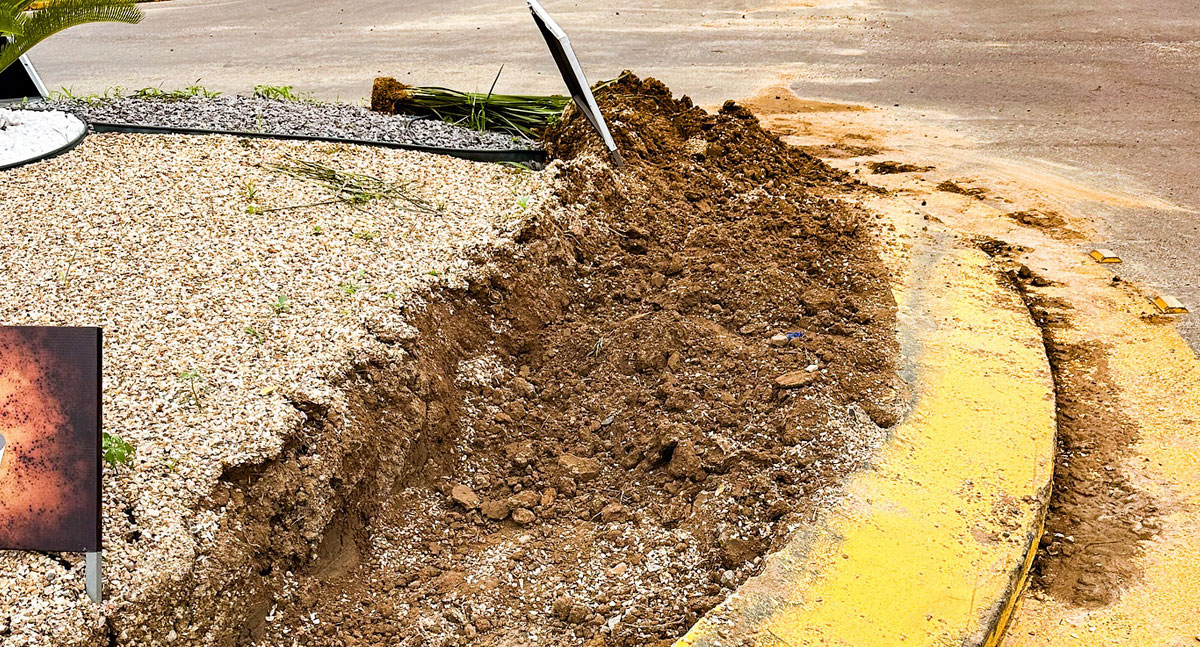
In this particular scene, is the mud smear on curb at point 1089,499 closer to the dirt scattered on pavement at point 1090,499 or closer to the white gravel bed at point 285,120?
the dirt scattered on pavement at point 1090,499

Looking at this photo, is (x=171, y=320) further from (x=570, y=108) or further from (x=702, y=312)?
(x=570, y=108)

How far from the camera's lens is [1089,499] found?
9.63 feet

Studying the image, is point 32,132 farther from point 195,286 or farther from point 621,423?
point 621,423

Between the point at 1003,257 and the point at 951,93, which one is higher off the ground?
the point at 951,93

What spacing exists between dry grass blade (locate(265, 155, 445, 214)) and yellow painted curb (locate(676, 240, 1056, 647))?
6.46ft

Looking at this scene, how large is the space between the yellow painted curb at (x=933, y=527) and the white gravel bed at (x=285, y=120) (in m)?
2.46

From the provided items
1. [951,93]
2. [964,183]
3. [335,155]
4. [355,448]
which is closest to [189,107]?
[335,155]

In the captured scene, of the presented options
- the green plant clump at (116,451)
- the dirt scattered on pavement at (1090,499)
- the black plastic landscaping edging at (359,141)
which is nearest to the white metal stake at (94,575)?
the green plant clump at (116,451)

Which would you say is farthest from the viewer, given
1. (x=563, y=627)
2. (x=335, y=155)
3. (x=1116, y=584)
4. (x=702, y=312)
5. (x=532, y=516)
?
(x=335, y=155)

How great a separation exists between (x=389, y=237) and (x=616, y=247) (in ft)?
3.06

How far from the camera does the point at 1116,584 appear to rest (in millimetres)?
2607

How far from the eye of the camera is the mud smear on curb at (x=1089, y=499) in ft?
8.65

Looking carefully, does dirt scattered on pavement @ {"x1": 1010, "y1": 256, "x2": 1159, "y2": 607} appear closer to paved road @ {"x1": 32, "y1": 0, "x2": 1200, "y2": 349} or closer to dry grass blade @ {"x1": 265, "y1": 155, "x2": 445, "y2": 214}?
paved road @ {"x1": 32, "y1": 0, "x2": 1200, "y2": 349}

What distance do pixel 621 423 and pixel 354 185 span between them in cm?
174
